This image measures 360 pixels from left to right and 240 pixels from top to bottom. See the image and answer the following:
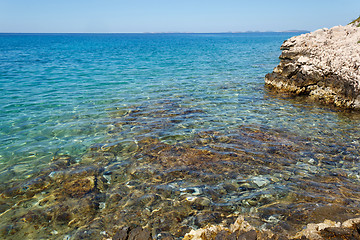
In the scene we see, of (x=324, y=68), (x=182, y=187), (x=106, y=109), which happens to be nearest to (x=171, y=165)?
(x=182, y=187)

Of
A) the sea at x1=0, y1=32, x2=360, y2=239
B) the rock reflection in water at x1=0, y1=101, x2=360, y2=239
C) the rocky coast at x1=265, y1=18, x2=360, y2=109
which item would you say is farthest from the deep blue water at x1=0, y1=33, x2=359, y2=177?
the rocky coast at x1=265, y1=18, x2=360, y2=109

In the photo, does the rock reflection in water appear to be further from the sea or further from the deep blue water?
the deep blue water

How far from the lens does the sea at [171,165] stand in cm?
527

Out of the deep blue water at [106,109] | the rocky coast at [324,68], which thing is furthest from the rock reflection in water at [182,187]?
the rocky coast at [324,68]

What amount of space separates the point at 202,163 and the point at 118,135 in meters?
4.04

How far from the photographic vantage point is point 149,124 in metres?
10.8

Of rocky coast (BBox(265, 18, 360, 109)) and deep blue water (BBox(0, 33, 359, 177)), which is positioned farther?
rocky coast (BBox(265, 18, 360, 109))

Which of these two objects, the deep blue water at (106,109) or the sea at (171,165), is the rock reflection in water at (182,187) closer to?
the sea at (171,165)

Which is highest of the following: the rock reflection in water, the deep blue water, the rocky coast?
the rocky coast

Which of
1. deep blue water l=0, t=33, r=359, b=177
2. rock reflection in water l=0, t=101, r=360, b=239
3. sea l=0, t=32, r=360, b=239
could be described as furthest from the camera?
deep blue water l=0, t=33, r=359, b=177

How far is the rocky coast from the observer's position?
510 inches

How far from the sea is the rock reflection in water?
1.2 inches

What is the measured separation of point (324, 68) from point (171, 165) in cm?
1249

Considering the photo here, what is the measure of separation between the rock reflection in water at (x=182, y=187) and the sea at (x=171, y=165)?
3 centimetres
